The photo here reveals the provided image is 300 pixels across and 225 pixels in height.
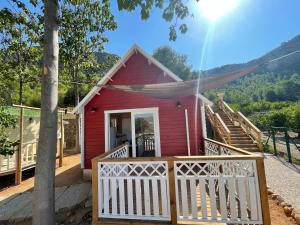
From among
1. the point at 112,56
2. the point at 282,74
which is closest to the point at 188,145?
the point at 112,56

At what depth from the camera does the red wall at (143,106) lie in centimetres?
675

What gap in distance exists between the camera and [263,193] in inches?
117

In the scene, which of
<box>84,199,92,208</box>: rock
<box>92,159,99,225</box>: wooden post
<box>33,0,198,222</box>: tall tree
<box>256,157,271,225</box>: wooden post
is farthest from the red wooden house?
<box>33,0,198,222</box>: tall tree

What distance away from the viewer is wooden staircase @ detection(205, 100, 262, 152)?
9.21m

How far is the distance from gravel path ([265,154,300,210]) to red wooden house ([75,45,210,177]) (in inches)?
92.4

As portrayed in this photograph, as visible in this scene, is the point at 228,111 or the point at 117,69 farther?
the point at 228,111

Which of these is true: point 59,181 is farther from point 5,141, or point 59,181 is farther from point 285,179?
point 285,179

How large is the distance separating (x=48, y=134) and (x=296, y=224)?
452 centimetres

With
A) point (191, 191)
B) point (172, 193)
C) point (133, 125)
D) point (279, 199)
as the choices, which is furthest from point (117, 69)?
point (279, 199)

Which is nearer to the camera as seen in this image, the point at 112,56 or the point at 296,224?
the point at 296,224

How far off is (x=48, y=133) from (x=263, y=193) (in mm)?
3535

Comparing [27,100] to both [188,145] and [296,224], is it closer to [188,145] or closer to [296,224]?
[188,145]

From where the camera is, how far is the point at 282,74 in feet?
189

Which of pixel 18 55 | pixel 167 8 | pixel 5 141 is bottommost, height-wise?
pixel 5 141
